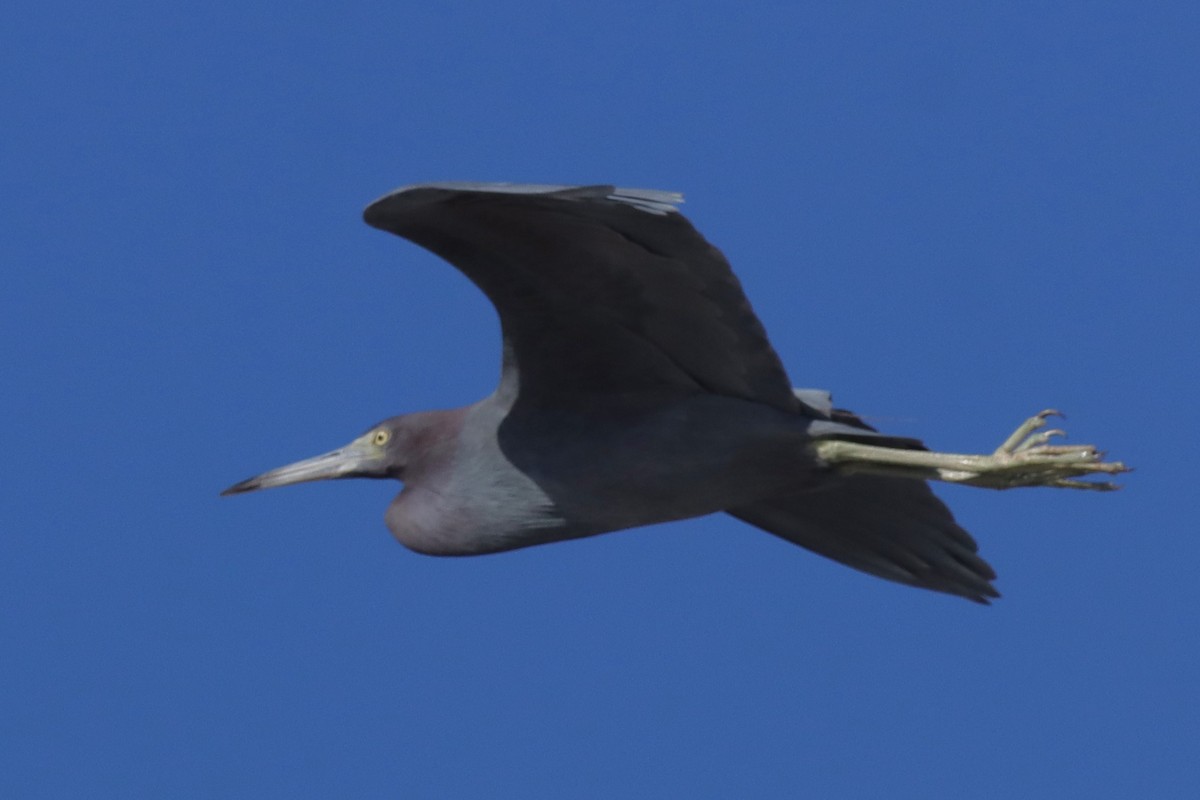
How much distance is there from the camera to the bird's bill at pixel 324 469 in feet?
31.9

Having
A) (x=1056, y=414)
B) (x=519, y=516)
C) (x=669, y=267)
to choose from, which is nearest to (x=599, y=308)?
(x=669, y=267)

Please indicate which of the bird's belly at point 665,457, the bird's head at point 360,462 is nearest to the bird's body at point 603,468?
the bird's belly at point 665,457

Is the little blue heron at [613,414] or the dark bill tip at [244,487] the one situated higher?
the little blue heron at [613,414]

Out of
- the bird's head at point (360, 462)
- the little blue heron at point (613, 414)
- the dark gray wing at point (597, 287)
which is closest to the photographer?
the dark gray wing at point (597, 287)

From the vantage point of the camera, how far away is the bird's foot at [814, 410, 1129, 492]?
850cm

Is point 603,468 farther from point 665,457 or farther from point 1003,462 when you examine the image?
point 1003,462

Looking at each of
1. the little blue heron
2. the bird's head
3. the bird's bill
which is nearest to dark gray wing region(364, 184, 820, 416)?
the little blue heron

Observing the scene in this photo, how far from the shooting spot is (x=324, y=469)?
9828 mm

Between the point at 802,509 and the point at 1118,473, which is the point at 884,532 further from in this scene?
the point at 1118,473

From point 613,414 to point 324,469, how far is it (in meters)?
1.63

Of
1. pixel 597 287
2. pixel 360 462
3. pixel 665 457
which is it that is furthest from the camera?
pixel 360 462

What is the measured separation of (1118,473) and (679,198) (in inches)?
84.2

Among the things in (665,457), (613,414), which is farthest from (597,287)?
(665,457)

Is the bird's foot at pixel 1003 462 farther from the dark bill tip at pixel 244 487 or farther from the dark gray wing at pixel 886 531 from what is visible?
the dark bill tip at pixel 244 487
